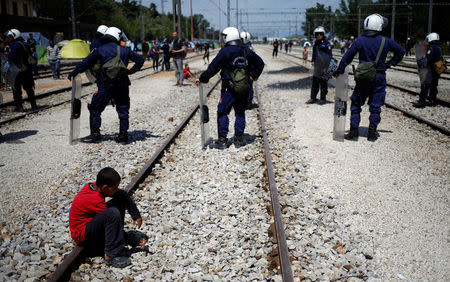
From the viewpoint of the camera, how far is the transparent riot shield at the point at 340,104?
7766 mm

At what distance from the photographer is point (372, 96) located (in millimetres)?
7855

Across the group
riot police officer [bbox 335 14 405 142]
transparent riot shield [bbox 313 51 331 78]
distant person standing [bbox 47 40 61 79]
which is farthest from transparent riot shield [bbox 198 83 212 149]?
distant person standing [bbox 47 40 61 79]

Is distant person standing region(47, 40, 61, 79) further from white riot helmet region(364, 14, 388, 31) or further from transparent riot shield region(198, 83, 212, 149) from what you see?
white riot helmet region(364, 14, 388, 31)

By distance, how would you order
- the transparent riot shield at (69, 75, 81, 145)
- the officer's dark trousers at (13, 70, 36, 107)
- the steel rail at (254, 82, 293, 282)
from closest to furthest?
the steel rail at (254, 82, 293, 282)
the transparent riot shield at (69, 75, 81, 145)
the officer's dark trousers at (13, 70, 36, 107)

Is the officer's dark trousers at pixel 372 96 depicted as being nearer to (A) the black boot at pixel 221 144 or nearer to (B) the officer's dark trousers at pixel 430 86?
(A) the black boot at pixel 221 144

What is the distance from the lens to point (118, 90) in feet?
25.2

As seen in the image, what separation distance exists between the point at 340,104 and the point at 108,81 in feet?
14.7

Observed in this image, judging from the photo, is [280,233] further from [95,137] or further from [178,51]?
[178,51]

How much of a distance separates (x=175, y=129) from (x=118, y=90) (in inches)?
71.2

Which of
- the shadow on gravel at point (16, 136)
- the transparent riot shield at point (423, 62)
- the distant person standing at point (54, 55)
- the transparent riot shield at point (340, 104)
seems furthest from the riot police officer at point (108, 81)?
the distant person standing at point (54, 55)

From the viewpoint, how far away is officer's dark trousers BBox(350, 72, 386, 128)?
7688 mm

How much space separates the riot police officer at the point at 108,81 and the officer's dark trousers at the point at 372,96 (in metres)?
4.29

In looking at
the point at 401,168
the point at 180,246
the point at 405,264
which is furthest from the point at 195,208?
the point at 401,168

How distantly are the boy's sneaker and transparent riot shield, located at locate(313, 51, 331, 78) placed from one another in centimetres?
916
